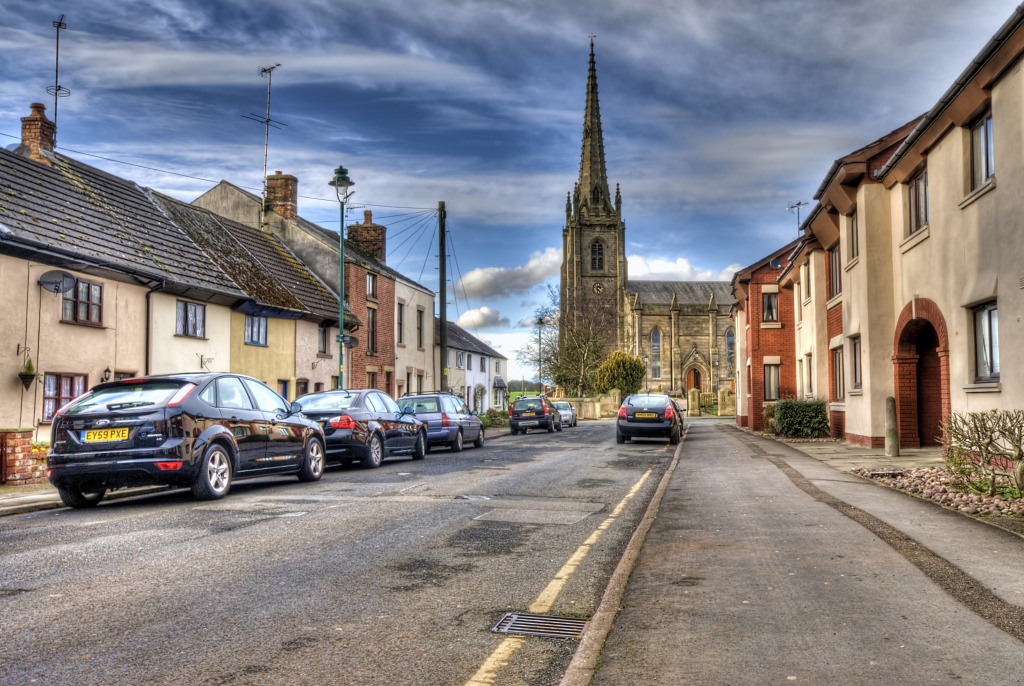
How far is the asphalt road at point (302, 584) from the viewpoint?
4.24 metres

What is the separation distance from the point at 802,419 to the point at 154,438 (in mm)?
19482

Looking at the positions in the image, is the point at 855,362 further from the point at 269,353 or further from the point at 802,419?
the point at 269,353

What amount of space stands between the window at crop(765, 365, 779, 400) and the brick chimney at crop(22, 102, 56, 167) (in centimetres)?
2583

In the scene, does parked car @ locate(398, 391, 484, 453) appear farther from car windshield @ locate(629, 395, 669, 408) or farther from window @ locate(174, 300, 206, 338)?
window @ locate(174, 300, 206, 338)

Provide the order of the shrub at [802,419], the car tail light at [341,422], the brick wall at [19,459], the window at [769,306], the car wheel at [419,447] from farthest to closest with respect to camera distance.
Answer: the window at [769,306] → the shrub at [802,419] → the car wheel at [419,447] → the car tail light at [341,422] → the brick wall at [19,459]

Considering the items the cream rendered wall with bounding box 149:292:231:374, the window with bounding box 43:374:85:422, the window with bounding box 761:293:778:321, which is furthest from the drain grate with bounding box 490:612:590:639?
the window with bounding box 761:293:778:321

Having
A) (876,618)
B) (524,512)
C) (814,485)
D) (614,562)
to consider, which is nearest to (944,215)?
(814,485)

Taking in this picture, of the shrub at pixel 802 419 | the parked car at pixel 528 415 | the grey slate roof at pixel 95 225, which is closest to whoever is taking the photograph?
the grey slate roof at pixel 95 225

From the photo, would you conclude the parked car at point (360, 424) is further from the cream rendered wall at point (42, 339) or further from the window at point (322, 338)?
the window at point (322, 338)

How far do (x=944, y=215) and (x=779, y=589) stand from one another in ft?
37.9

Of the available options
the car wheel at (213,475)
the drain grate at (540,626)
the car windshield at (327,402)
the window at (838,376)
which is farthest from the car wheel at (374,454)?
the window at (838,376)

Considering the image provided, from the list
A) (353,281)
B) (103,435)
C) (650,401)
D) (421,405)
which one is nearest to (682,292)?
(353,281)

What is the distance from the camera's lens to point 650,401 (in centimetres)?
2500

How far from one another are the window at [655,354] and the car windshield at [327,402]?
7567 centimetres
